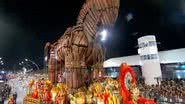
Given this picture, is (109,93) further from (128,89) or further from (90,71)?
(90,71)

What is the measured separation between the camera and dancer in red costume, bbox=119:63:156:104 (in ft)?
5.46

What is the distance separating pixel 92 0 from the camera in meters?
2.10

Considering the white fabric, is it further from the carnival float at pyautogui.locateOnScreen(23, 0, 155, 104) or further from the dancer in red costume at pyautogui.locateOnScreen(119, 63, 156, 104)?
the dancer in red costume at pyautogui.locateOnScreen(119, 63, 156, 104)

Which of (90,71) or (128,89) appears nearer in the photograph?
(128,89)

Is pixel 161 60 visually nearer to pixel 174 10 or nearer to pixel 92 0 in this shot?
pixel 174 10

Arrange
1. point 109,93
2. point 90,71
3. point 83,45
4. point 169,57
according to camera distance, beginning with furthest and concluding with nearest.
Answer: point 169,57 → point 90,71 → point 83,45 → point 109,93

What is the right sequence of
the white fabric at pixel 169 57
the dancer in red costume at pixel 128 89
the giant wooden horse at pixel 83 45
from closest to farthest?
the dancer in red costume at pixel 128 89, the giant wooden horse at pixel 83 45, the white fabric at pixel 169 57

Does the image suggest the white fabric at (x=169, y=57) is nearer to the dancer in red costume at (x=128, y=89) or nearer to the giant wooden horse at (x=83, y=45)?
the giant wooden horse at (x=83, y=45)

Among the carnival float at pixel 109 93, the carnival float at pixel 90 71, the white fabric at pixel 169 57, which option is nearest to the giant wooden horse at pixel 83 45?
the carnival float at pixel 90 71

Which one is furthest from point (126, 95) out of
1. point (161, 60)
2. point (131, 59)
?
point (131, 59)

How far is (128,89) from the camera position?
5.62ft

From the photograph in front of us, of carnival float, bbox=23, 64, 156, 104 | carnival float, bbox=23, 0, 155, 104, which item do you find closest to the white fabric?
carnival float, bbox=23, 0, 155, 104

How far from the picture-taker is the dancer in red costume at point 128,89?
1.67 meters

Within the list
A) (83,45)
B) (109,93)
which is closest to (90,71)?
(83,45)
